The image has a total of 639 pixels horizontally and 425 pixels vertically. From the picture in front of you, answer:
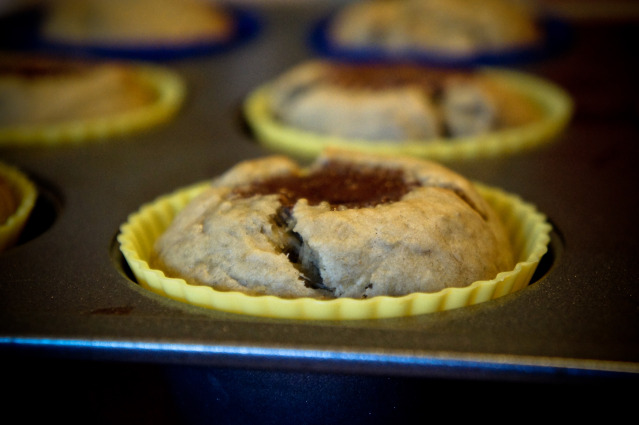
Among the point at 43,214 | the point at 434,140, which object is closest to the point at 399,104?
the point at 434,140

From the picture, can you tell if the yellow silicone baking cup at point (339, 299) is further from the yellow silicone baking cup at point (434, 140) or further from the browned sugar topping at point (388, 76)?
the browned sugar topping at point (388, 76)

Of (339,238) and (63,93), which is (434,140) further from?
(63,93)

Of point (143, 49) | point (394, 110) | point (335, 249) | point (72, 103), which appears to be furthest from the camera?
point (143, 49)

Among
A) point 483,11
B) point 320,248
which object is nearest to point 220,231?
point 320,248

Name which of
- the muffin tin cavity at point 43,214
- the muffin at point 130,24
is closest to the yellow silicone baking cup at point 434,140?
the muffin tin cavity at point 43,214

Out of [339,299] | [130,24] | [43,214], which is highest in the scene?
[130,24]

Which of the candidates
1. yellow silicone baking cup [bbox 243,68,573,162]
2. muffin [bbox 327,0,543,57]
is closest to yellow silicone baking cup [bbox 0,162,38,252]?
yellow silicone baking cup [bbox 243,68,573,162]
